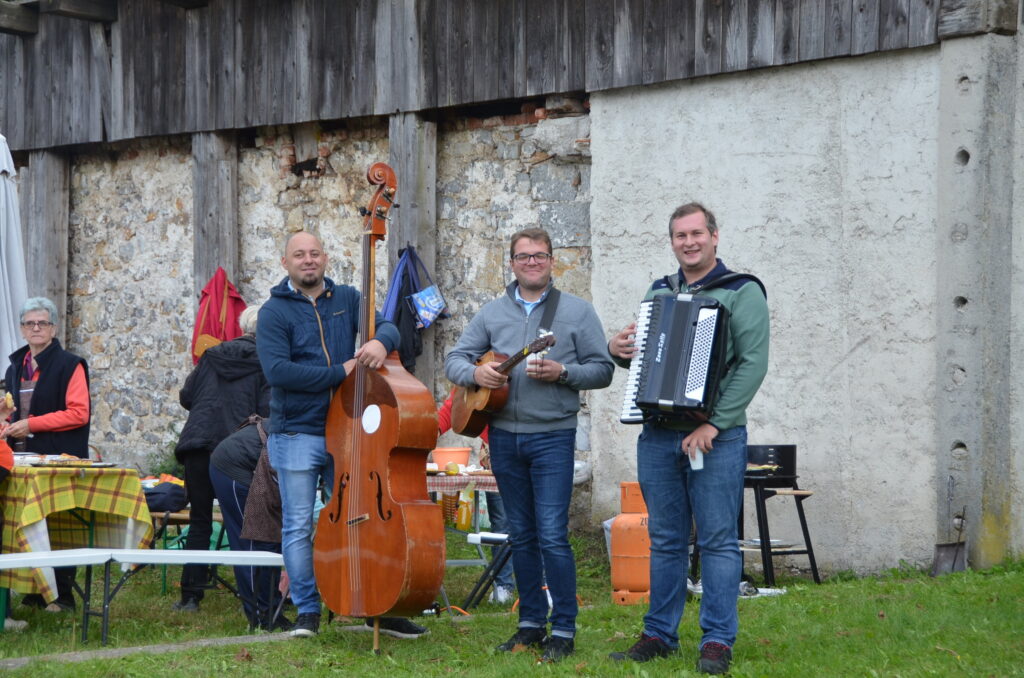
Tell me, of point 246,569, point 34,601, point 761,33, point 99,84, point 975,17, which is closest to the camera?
point 246,569

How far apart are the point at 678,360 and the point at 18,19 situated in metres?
10.1

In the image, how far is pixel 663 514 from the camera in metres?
5.53

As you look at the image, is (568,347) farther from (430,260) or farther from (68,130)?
(68,130)

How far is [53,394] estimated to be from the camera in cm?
791

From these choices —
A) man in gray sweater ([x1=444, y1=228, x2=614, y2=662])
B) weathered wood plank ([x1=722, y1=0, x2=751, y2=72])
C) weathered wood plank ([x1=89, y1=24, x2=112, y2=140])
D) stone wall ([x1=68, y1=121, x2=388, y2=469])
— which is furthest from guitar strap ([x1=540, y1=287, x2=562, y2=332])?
weathered wood plank ([x1=89, y1=24, x2=112, y2=140])

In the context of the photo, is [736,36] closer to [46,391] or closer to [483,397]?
[483,397]

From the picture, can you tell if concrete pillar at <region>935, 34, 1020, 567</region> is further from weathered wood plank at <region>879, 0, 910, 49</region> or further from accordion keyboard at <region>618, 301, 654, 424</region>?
accordion keyboard at <region>618, 301, 654, 424</region>

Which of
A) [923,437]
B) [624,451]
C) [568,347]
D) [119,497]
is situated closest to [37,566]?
[119,497]

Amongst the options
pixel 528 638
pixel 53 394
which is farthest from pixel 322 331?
pixel 53 394

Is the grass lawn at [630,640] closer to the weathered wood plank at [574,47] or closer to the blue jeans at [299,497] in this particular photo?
the blue jeans at [299,497]

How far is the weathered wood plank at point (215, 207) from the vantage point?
12.0m

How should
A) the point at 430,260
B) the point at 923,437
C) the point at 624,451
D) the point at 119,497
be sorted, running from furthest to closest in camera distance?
the point at 430,260 < the point at 624,451 < the point at 923,437 < the point at 119,497

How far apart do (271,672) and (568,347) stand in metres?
1.82

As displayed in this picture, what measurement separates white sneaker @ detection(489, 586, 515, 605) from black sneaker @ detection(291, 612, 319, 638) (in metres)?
1.77
